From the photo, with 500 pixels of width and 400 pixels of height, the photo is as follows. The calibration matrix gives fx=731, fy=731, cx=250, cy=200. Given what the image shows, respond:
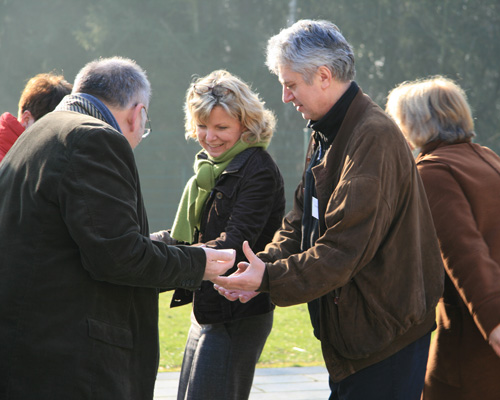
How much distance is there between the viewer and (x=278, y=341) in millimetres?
7148

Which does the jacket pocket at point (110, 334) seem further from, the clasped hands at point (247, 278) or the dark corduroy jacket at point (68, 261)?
the clasped hands at point (247, 278)

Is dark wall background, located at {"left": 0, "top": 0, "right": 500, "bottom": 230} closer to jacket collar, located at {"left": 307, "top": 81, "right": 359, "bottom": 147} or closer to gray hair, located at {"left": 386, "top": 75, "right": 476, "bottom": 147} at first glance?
gray hair, located at {"left": 386, "top": 75, "right": 476, "bottom": 147}

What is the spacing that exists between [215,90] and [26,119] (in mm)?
1207

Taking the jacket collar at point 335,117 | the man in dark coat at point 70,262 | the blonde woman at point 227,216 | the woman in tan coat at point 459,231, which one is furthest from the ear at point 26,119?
the woman in tan coat at point 459,231

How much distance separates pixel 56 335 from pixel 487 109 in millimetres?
29874

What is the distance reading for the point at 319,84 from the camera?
2941 millimetres

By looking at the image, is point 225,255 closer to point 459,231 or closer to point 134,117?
point 134,117

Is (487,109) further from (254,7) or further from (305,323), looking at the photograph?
(305,323)

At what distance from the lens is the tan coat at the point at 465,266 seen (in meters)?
3.16

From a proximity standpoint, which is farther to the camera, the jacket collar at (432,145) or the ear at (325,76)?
the jacket collar at (432,145)

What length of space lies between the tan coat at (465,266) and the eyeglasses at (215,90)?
104 cm

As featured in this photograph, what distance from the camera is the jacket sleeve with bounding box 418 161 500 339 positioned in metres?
3.13

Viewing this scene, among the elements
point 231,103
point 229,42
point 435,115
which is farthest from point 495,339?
point 229,42

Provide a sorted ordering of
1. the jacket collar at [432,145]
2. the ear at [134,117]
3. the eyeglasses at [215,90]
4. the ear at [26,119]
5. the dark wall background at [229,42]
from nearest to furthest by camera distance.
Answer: the ear at [134,117]
the jacket collar at [432,145]
the eyeglasses at [215,90]
the ear at [26,119]
the dark wall background at [229,42]
